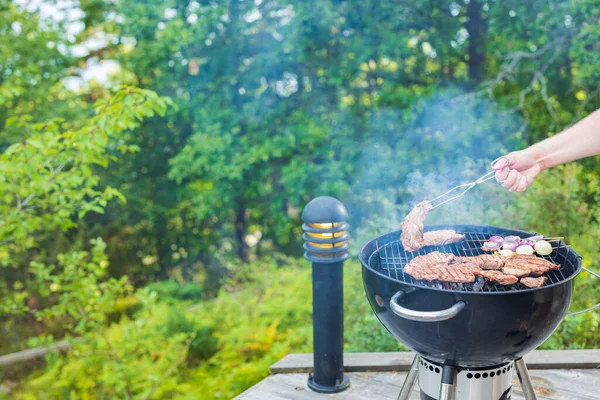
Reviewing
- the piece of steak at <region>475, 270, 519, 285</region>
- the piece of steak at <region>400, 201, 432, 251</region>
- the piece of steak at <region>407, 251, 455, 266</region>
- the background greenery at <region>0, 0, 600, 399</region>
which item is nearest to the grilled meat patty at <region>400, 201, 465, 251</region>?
the piece of steak at <region>400, 201, 432, 251</region>

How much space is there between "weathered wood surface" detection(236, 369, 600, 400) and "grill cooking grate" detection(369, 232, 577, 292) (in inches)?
31.8

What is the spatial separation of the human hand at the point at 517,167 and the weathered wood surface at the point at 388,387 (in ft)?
3.53

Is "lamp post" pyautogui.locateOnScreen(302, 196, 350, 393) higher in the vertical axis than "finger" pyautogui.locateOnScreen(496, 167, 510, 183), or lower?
lower

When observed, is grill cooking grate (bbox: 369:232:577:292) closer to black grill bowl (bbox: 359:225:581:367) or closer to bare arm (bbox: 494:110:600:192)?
black grill bowl (bbox: 359:225:581:367)

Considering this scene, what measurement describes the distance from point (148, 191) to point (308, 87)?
10.8 ft

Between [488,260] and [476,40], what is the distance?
5.90 m

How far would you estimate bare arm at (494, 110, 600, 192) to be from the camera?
6.48 ft

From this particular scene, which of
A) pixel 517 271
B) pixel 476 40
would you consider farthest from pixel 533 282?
pixel 476 40

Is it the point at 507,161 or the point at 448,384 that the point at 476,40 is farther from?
the point at 448,384

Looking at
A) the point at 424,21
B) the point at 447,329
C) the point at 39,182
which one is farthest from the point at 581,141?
the point at 424,21

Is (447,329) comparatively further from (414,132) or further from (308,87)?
(308,87)

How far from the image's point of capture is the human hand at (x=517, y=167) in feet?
6.91

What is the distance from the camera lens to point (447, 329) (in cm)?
158

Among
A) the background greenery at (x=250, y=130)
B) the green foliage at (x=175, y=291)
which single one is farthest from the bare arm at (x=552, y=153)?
the green foliage at (x=175, y=291)
